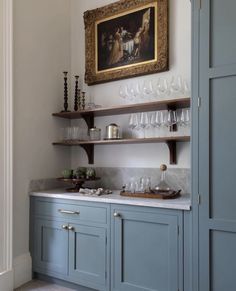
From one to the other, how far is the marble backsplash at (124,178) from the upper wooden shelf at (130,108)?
0.55 meters

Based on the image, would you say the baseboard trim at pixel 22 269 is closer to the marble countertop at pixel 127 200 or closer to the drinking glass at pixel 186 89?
the marble countertop at pixel 127 200

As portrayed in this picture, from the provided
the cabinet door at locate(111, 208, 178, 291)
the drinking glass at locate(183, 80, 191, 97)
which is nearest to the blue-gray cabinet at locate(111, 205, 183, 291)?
the cabinet door at locate(111, 208, 178, 291)

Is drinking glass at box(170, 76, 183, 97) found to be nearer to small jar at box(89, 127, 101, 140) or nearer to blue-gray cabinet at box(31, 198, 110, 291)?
small jar at box(89, 127, 101, 140)

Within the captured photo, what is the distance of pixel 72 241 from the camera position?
255 cm

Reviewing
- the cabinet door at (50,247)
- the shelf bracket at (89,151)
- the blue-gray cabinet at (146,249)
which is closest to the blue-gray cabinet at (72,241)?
the cabinet door at (50,247)

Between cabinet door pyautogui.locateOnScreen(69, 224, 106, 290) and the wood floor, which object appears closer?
cabinet door pyautogui.locateOnScreen(69, 224, 106, 290)

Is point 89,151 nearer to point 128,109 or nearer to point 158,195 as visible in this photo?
point 128,109

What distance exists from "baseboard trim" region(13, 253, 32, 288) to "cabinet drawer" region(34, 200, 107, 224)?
0.42 meters

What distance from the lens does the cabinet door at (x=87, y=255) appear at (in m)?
2.38

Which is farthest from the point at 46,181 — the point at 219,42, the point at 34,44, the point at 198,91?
the point at 219,42

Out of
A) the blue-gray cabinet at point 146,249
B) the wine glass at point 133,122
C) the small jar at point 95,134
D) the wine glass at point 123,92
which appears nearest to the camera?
the blue-gray cabinet at point 146,249

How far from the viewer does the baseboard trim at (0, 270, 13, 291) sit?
2.49 metres

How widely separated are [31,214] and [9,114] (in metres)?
0.97

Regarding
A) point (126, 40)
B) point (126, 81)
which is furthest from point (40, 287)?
point (126, 40)
